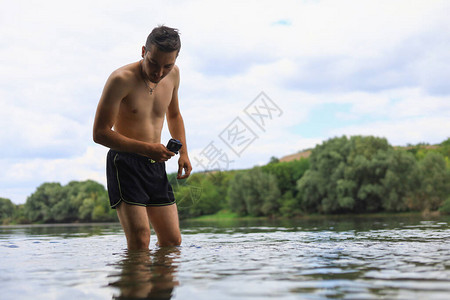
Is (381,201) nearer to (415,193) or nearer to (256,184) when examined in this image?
(415,193)

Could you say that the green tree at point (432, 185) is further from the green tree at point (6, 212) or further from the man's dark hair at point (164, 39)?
the green tree at point (6, 212)

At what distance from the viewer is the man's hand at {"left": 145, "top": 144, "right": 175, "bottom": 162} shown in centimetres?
508

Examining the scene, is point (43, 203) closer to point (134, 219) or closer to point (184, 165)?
point (184, 165)

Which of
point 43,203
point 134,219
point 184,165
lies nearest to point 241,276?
point 134,219

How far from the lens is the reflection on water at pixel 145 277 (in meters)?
2.65

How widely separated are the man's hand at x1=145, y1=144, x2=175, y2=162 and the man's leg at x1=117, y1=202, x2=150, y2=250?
2.27 ft

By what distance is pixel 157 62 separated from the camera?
498 centimetres

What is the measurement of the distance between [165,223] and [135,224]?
651mm

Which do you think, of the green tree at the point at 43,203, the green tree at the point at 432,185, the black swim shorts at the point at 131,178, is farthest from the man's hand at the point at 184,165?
the green tree at the point at 43,203

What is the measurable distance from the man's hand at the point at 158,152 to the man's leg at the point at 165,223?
937mm

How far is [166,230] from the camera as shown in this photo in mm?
5973

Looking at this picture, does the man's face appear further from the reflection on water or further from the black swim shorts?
the reflection on water

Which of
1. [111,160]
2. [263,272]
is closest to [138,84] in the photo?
[111,160]

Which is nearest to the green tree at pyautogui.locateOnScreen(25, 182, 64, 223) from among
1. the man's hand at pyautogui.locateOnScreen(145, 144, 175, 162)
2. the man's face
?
the man's hand at pyautogui.locateOnScreen(145, 144, 175, 162)
